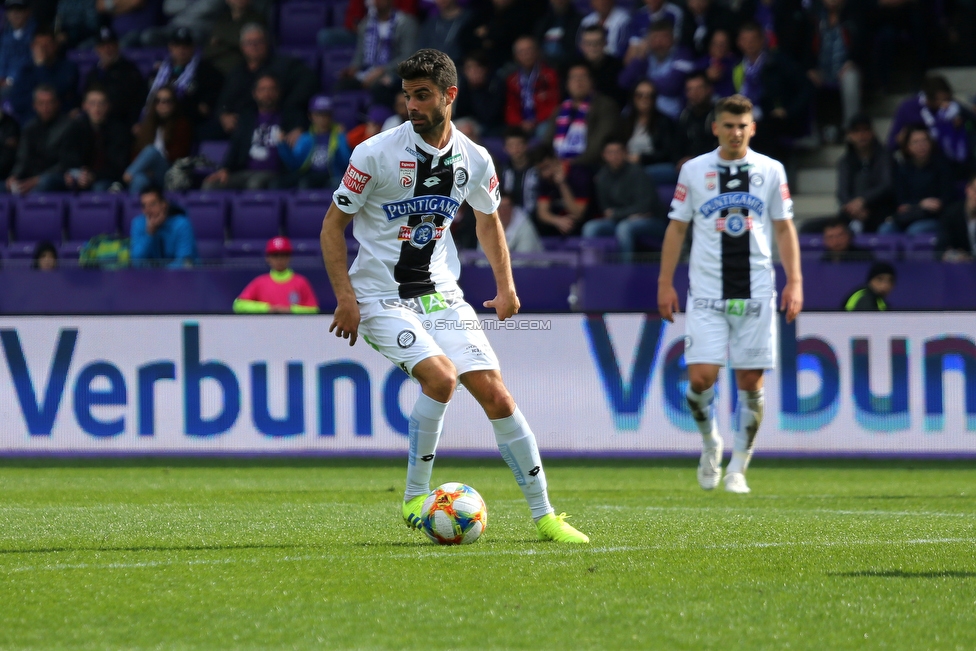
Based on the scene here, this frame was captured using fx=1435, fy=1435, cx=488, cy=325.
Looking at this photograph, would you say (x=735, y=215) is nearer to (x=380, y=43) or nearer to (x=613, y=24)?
(x=613, y=24)

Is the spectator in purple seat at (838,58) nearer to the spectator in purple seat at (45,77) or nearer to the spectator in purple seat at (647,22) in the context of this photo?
the spectator in purple seat at (647,22)

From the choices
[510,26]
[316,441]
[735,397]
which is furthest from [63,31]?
[735,397]

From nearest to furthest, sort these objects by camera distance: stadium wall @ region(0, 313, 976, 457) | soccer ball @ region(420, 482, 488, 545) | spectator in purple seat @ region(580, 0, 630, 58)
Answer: soccer ball @ region(420, 482, 488, 545), stadium wall @ region(0, 313, 976, 457), spectator in purple seat @ region(580, 0, 630, 58)

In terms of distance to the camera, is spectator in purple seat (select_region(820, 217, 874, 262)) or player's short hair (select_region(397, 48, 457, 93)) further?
spectator in purple seat (select_region(820, 217, 874, 262))

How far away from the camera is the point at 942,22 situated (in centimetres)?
1642

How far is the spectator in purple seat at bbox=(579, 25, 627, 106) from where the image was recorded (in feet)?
51.0

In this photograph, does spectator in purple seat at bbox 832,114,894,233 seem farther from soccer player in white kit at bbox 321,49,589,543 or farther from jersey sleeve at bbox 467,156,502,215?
soccer player in white kit at bbox 321,49,589,543

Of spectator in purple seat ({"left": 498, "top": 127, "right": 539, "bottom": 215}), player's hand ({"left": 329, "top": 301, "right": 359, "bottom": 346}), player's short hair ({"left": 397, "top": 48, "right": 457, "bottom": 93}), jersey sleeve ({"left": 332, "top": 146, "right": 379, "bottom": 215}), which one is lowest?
player's hand ({"left": 329, "top": 301, "right": 359, "bottom": 346})

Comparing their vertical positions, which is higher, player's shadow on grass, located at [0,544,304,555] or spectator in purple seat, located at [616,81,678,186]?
spectator in purple seat, located at [616,81,678,186]


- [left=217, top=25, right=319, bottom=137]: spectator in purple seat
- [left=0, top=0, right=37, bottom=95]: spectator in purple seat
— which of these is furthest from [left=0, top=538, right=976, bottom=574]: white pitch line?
[left=0, top=0, right=37, bottom=95]: spectator in purple seat

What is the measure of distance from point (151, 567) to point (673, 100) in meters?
11.4

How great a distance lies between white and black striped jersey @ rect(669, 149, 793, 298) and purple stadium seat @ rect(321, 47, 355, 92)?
999 cm

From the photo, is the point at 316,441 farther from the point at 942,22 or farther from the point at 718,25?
the point at 942,22

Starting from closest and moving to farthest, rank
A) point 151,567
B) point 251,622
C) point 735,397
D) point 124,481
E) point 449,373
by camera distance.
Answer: point 251,622
point 151,567
point 449,373
point 124,481
point 735,397
